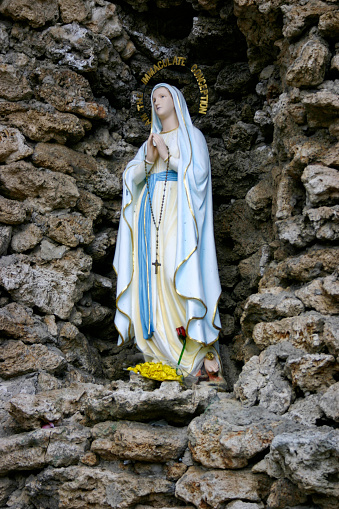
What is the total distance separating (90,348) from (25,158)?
58.0 inches

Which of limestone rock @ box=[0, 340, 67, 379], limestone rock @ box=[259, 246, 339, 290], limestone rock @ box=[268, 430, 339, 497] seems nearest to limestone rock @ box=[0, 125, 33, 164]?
limestone rock @ box=[0, 340, 67, 379]

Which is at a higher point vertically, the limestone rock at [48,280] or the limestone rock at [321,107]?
the limestone rock at [321,107]

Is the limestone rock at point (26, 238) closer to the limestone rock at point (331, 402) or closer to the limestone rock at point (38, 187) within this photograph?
the limestone rock at point (38, 187)

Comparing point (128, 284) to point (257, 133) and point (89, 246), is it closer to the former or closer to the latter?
point (89, 246)

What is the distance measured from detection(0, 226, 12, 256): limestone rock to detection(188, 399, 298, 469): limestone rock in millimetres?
1915

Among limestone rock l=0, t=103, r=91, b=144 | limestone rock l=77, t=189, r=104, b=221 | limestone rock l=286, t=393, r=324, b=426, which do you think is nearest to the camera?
limestone rock l=286, t=393, r=324, b=426

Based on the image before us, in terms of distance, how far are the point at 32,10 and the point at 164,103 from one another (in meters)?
1.36

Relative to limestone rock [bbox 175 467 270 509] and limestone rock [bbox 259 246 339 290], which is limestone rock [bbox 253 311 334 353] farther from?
limestone rock [bbox 175 467 270 509]

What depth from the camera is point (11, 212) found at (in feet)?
15.7

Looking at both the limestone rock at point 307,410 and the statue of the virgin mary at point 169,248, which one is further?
the statue of the virgin mary at point 169,248

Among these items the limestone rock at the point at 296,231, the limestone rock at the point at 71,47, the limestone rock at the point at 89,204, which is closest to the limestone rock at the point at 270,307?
the limestone rock at the point at 296,231

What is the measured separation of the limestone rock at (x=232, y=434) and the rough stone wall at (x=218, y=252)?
0.4 inches

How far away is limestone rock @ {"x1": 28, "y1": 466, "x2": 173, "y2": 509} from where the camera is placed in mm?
3562

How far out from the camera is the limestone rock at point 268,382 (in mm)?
3562
